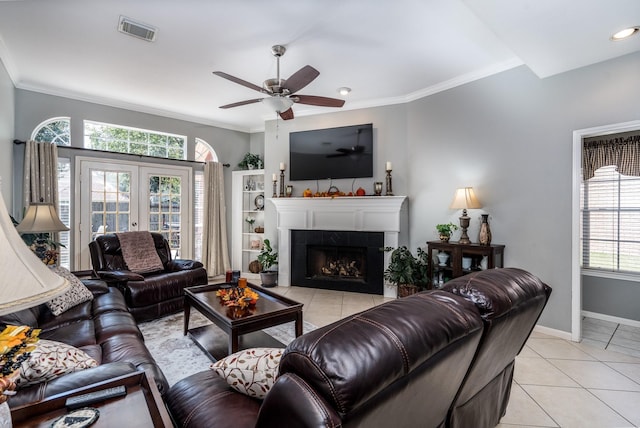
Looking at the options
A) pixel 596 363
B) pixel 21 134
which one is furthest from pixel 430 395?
pixel 21 134

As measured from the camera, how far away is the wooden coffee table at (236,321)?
A: 233 centimetres

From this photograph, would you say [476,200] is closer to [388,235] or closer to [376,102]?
[388,235]

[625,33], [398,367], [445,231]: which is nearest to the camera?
[398,367]

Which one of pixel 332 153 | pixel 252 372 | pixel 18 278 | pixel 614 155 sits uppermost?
pixel 332 153

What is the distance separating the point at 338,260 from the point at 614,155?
369 cm

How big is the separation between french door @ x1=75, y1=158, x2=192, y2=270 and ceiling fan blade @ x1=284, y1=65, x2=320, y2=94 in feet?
10.8

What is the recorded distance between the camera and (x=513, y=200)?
3.44 metres

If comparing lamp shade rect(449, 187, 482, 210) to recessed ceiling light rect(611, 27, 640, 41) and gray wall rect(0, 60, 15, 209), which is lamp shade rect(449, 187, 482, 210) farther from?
gray wall rect(0, 60, 15, 209)

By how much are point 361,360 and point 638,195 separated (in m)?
4.41

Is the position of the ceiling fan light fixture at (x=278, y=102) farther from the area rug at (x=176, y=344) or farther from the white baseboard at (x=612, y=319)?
the white baseboard at (x=612, y=319)

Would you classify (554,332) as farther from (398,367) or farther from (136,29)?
(136,29)


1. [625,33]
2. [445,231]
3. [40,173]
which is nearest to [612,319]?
[445,231]

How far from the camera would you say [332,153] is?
4824mm

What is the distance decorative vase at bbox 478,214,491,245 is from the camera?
3.45 meters
